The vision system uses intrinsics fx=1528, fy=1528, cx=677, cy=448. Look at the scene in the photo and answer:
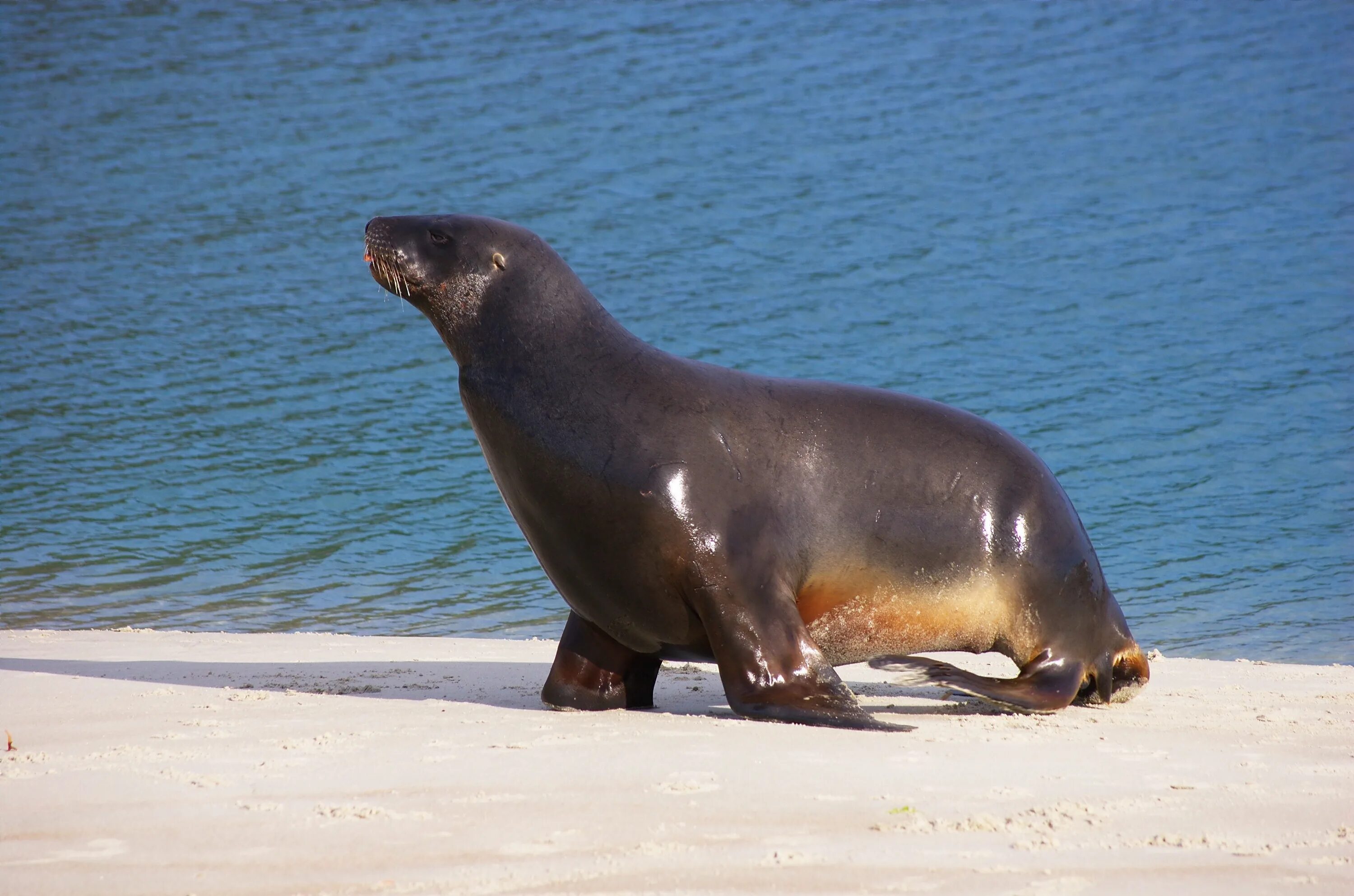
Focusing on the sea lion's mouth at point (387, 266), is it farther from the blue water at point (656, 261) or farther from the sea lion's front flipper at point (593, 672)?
the blue water at point (656, 261)

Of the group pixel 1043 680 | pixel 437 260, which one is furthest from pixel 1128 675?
pixel 437 260

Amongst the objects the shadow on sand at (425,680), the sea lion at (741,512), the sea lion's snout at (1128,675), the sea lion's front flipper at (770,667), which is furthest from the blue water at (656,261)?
the sea lion's front flipper at (770,667)

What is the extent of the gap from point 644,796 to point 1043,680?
2.26m

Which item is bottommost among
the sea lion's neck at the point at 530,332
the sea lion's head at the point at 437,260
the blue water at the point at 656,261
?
the blue water at the point at 656,261

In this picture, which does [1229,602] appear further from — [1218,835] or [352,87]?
[352,87]

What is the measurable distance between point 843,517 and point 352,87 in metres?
28.8

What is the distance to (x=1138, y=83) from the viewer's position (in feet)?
100

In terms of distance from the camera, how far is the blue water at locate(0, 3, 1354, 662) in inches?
473

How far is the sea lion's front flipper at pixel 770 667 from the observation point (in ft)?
16.6

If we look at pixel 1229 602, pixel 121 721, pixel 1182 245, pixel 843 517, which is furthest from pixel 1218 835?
pixel 1182 245

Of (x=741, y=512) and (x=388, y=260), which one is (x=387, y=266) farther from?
(x=741, y=512)

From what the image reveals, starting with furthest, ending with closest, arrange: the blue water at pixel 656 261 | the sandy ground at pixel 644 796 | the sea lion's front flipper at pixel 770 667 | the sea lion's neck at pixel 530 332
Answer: the blue water at pixel 656 261
the sea lion's neck at pixel 530 332
the sea lion's front flipper at pixel 770 667
the sandy ground at pixel 644 796

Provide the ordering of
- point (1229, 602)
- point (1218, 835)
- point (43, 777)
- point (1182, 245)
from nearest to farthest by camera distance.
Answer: point (1218, 835) → point (43, 777) → point (1229, 602) → point (1182, 245)

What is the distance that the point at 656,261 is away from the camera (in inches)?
892
